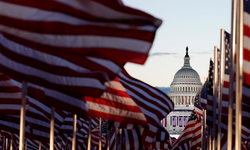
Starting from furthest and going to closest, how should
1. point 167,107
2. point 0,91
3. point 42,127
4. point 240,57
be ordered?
point 167,107, point 42,127, point 0,91, point 240,57

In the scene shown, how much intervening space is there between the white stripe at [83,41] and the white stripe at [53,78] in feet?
3.42

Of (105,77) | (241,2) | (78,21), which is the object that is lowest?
(105,77)

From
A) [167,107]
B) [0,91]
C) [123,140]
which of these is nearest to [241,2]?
[0,91]

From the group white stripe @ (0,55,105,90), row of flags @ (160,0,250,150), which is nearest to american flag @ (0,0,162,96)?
white stripe @ (0,55,105,90)

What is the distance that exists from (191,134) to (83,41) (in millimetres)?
28545

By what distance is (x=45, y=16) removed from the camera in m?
12.0

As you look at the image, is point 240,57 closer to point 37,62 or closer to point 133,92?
point 37,62

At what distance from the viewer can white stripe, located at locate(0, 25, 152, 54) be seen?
39.6 ft

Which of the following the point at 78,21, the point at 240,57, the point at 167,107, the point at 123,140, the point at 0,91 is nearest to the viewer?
the point at 78,21

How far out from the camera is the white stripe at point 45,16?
11.9 m

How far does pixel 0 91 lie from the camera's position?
1722 centimetres

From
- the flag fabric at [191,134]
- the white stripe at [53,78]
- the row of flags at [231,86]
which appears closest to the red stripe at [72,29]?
the white stripe at [53,78]

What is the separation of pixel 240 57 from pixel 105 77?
10.9 feet

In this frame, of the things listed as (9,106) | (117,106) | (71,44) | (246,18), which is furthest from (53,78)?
(117,106)
